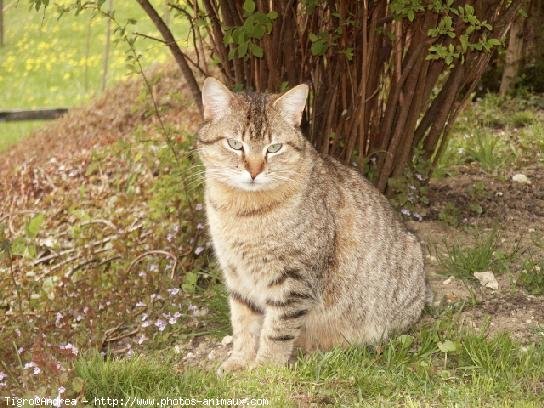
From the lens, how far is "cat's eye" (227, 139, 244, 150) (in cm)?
427

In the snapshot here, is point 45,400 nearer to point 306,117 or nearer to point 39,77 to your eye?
point 306,117

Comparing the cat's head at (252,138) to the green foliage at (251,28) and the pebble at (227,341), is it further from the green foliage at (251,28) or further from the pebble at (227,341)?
the pebble at (227,341)

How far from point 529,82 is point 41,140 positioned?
20.4 ft

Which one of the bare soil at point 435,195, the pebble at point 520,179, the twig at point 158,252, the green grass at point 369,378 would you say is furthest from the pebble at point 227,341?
the pebble at point 520,179

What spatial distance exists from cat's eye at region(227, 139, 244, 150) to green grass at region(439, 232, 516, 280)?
1916 millimetres

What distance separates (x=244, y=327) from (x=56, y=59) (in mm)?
13009

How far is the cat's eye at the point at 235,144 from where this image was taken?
4273 mm

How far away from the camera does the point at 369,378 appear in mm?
4098

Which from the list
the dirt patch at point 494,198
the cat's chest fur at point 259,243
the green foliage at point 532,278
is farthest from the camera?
the dirt patch at point 494,198

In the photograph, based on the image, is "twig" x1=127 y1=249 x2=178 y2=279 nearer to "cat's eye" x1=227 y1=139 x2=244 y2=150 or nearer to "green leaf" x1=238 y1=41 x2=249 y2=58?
"green leaf" x1=238 y1=41 x2=249 y2=58

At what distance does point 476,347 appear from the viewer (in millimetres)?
4406

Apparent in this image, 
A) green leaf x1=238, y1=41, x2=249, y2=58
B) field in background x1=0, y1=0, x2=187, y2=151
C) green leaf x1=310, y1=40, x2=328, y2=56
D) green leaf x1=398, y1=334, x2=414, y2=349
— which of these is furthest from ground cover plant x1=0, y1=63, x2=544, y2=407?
field in background x1=0, y1=0, x2=187, y2=151

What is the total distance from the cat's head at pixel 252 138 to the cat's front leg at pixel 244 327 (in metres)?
0.73

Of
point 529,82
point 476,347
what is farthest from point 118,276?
point 529,82
